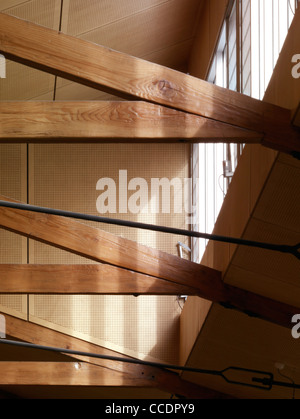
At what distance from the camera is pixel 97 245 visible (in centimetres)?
543

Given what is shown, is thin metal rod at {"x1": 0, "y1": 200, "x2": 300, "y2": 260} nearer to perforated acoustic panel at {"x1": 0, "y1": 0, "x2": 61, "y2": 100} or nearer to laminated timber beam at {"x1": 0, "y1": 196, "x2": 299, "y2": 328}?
laminated timber beam at {"x1": 0, "y1": 196, "x2": 299, "y2": 328}

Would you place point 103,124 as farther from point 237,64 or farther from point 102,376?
point 102,376

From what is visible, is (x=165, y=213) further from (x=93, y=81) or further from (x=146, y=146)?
(x=93, y=81)

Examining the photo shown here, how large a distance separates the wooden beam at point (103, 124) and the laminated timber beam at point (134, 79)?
0.07 metres

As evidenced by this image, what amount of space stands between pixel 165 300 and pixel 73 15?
352 cm

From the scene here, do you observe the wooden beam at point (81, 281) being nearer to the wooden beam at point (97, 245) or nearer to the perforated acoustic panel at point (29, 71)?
the wooden beam at point (97, 245)

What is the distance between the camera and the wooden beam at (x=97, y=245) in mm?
5434

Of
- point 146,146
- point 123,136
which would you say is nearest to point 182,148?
point 146,146

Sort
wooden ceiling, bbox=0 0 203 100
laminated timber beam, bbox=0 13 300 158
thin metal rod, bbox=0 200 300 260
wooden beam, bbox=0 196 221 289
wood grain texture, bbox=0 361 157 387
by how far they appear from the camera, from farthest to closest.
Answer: wood grain texture, bbox=0 361 157 387, wooden ceiling, bbox=0 0 203 100, wooden beam, bbox=0 196 221 289, laminated timber beam, bbox=0 13 300 158, thin metal rod, bbox=0 200 300 260

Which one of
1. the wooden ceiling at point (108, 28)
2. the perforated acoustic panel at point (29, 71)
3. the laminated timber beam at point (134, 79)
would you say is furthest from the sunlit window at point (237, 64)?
the perforated acoustic panel at point (29, 71)

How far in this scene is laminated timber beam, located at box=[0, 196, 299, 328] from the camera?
17.9ft

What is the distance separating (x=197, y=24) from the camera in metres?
8.50

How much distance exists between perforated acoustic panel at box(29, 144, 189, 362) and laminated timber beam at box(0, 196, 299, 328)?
3.45m

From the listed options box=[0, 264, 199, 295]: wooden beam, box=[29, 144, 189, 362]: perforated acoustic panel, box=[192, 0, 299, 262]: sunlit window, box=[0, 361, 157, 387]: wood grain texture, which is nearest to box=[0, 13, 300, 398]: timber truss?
box=[192, 0, 299, 262]: sunlit window
